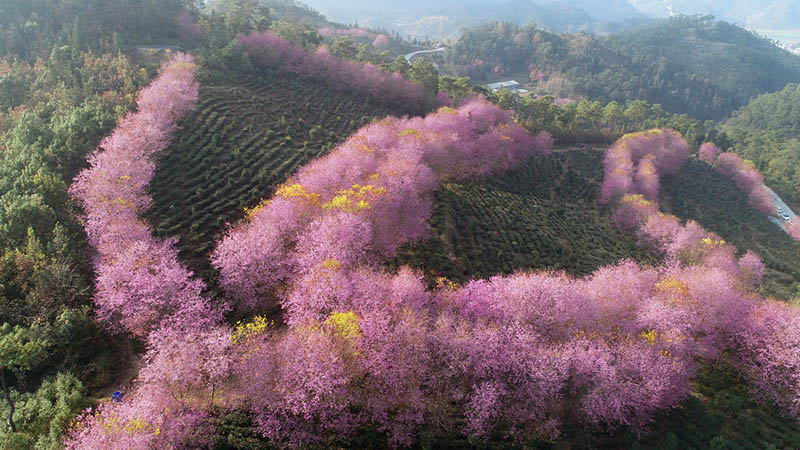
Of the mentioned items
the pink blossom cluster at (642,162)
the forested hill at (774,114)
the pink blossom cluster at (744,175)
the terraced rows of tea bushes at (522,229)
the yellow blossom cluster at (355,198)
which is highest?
the yellow blossom cluster at (355,198)

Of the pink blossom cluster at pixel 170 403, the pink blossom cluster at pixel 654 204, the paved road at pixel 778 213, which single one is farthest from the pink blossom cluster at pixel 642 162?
the pink blossom cluster at pixel 170 403

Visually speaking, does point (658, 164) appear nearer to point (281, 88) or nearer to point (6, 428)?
point (281, 88)

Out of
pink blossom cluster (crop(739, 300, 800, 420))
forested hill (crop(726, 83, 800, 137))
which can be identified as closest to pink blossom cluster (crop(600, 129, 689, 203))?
pink blossom cluster (crop(739, 300, 800, 420))

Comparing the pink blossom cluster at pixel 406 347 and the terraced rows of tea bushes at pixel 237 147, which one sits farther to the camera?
the terraced rows of tea bushes at pixel 237 147

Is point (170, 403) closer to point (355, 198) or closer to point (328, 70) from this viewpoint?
point (355, 198)

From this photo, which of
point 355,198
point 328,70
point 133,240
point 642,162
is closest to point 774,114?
point 642,162

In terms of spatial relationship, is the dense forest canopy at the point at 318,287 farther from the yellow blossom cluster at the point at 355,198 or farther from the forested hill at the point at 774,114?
the forested hill at the point at 774,114
